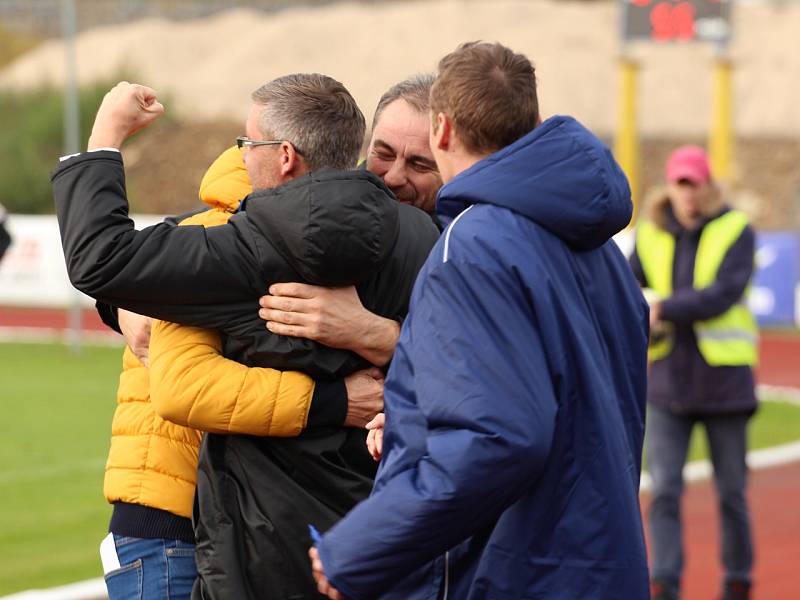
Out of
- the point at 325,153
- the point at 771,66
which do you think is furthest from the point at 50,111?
the point at 325,153

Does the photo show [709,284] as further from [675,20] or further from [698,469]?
[675,20]

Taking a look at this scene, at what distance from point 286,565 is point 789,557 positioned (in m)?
5.54

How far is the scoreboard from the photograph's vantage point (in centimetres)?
1695

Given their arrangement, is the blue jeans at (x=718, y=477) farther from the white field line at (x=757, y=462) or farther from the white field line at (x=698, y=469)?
the white field line at (x=757, y=462)

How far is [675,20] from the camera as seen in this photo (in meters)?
17.0

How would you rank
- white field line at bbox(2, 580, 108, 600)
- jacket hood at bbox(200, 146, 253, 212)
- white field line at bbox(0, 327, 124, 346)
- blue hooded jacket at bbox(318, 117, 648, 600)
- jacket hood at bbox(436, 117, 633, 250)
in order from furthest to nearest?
white field line at bbox(0, 327, 124, 346), white field line at bbox(2, 580, 108, 600), jacket hood at bbox(200, 146, 253, 212), jacket hood at bbox(436, 117, 633, 250), blue hooded jacket at bbox(318, 117, 648, 600)

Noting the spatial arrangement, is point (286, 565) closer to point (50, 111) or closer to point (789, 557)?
point (789, 557)

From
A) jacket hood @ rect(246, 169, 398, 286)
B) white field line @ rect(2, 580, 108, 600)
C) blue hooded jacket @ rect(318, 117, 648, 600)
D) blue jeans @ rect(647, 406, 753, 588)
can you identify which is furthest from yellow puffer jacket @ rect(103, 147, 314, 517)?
blue jeans @ rect(647, 406, 753, 588)

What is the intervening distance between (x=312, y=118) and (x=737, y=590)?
4.65 meters

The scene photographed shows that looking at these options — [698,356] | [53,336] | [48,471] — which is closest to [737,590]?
[698,356]

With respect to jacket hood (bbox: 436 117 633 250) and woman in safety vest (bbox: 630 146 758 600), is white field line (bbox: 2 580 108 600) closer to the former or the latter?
woman in safety vest (bbox: 630 146 758 600)

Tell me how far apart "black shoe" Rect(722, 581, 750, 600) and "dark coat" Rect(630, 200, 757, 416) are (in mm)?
806

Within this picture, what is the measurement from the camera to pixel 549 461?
109 inches

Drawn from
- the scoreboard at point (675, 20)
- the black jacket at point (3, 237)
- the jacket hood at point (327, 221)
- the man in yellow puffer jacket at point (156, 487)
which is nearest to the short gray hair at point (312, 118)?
the jacket hood at point (327, 221)
